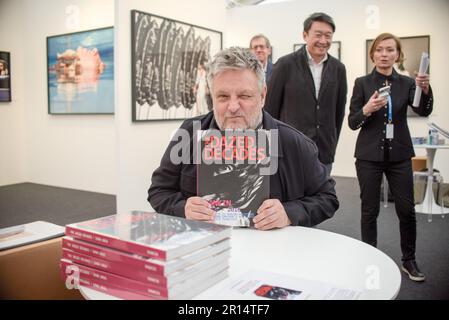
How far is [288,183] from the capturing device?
62.9 inches

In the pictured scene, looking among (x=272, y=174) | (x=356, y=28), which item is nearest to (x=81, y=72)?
(x=356, y=28)

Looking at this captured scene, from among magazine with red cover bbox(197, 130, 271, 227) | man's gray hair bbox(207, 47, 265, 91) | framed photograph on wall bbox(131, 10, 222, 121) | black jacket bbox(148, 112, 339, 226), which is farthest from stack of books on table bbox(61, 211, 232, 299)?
framed photograph on wall bbox(131, 10, 222, 121)

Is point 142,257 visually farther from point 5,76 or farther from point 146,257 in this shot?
point 5,76

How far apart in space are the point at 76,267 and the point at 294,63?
2.29 m

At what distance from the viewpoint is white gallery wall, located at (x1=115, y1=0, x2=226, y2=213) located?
4.04 meters

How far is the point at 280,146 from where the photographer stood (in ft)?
5.26

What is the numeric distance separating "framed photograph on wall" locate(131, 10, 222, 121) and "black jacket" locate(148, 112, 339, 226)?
236 centimetres

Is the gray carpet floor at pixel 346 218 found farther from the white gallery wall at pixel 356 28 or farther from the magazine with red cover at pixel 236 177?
the magazine with red cover at pixel 236 177

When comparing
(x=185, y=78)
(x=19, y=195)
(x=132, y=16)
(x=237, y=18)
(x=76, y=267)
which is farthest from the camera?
(x=237, y=18)

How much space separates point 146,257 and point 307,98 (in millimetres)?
2243

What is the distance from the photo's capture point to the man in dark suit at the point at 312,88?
2.88 metres

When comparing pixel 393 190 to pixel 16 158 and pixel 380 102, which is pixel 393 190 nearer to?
pixel 380 102

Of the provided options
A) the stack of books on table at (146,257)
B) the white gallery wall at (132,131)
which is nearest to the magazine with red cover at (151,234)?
the stack of books on table at (146,257)
